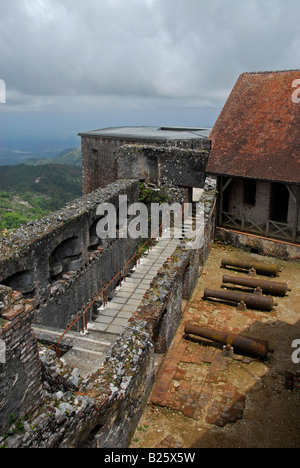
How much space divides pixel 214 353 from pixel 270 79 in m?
13.7

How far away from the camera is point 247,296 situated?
12.4m

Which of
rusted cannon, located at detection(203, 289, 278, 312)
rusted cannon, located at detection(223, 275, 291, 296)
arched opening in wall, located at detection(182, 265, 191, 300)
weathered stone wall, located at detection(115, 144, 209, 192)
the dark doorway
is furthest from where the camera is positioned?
weathered stone wall, located at detection(115, 144, 209, 192)

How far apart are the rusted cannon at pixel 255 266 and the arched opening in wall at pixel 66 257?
5.72m

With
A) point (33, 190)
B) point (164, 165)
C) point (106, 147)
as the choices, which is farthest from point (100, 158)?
point (33, 190)

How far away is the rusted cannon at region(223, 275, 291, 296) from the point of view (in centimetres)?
1296

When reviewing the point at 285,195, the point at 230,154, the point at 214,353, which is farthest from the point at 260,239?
the point at 214,353

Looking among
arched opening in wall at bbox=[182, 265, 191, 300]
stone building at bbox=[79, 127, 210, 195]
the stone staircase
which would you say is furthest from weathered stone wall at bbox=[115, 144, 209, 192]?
arched opening in wall at bbox=[182, 265, 191, 300]

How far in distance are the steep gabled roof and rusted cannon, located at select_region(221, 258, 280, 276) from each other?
3.40m

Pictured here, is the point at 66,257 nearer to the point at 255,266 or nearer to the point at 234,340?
the point at 234,340

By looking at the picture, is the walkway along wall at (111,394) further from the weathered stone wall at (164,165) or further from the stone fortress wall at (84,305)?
the weathered stone wall at (164,165)

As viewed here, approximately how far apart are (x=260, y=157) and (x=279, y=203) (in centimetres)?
311

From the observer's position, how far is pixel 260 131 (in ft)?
56.1

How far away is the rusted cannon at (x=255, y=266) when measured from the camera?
14.4 metres

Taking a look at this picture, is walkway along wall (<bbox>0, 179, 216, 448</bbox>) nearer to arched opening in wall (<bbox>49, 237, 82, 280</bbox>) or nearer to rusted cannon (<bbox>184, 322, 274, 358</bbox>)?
rusted cannon (<bbox>184, 322, 274, 358</bbox>)
